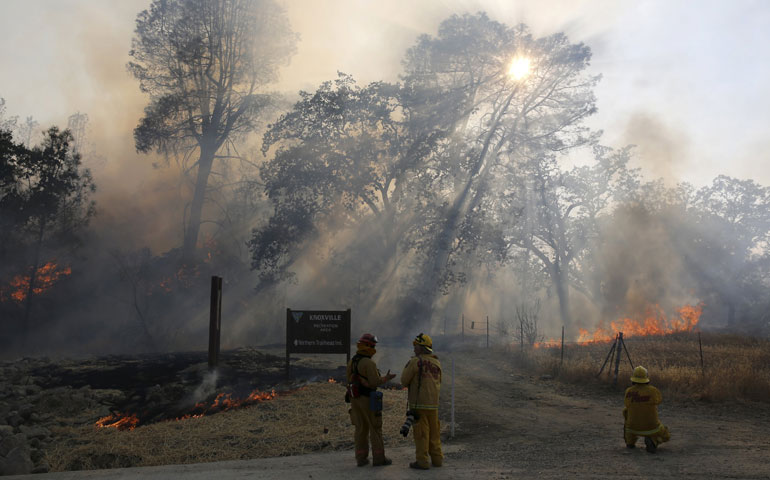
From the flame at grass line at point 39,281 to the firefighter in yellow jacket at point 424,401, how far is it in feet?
109

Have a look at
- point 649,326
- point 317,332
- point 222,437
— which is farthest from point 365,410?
point 649,326

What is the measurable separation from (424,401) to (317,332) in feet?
32.0

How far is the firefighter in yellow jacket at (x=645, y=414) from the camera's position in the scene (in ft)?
29.0

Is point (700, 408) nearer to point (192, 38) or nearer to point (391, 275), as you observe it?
point (391, 275)

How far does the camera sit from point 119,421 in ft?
40.7

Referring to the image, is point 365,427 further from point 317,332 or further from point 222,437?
point 317,332

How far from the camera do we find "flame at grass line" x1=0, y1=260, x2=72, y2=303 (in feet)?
109

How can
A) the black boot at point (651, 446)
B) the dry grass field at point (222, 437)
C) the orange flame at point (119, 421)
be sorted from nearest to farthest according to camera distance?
1. the black boot at point (651, 446)
2. the dry grass field at point (222, 437)
3. the orange flame at point (119, 421)

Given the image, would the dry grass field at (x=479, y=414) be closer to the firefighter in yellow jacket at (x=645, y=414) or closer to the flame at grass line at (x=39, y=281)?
the firefighter in yellow jacket at (x=645, y=414)

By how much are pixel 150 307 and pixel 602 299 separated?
116 feet

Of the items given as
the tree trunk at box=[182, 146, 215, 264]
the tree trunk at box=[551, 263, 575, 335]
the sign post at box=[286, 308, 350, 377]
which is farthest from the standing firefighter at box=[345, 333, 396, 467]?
the tree trunk at box=[551, 263, 575, 335]

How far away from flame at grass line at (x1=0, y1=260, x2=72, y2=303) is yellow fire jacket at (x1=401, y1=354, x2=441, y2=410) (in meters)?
33.1

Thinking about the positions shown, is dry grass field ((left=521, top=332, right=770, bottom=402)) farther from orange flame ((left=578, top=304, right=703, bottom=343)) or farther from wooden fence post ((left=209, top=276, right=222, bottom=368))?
wooden fence post ((left=209, top=276, right=222, bottom=368))

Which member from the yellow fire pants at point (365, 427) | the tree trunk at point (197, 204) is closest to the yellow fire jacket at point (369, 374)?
the yellow fire pants at point (365, 427)
